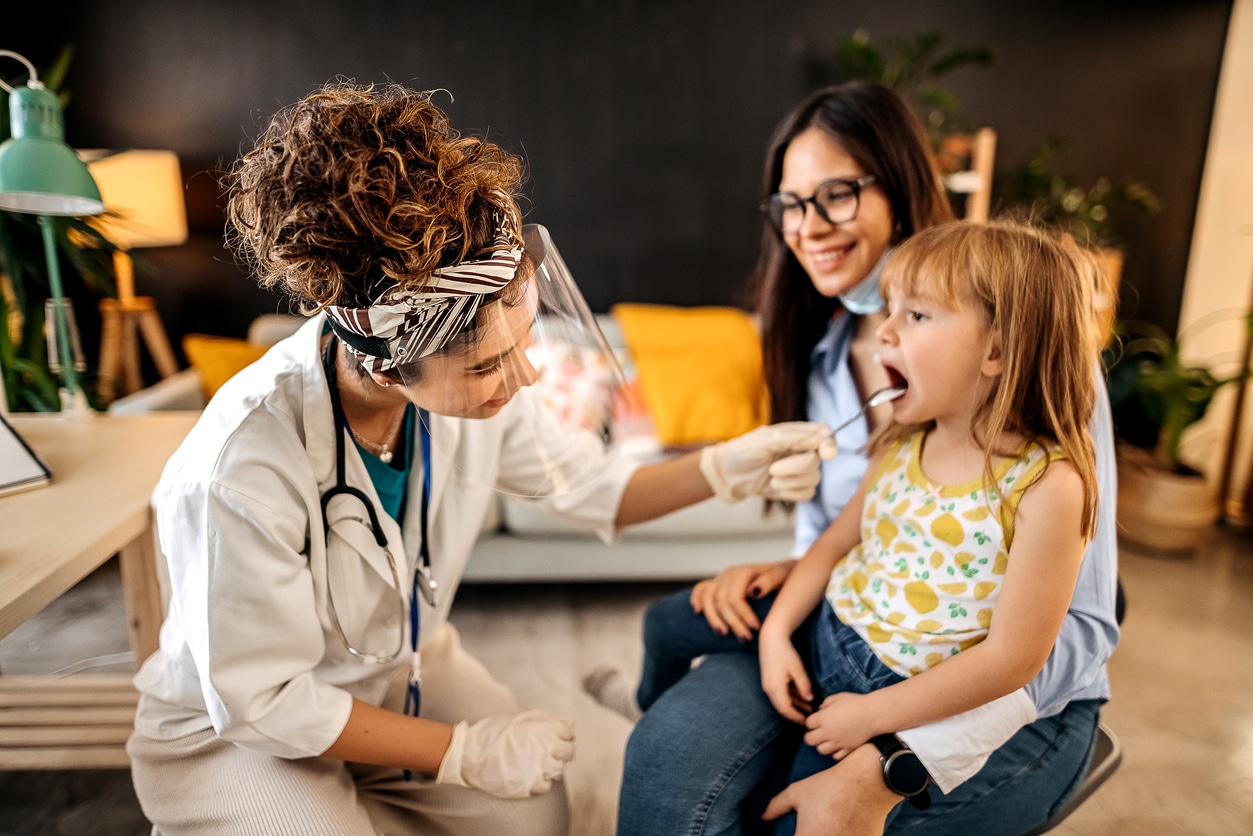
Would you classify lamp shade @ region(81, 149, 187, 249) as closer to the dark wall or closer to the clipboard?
the dark wall

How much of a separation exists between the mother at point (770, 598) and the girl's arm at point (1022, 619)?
0.03m

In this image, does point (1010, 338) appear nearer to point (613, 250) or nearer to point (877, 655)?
point (877, 655)

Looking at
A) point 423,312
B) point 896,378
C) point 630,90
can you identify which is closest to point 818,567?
point 896,378

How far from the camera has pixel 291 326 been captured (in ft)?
8.39

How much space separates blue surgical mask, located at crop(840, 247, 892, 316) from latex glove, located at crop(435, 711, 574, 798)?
76 centimetres

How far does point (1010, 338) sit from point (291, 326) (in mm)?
2313

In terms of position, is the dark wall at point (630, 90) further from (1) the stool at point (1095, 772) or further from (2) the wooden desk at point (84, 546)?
(1) the stool at point (1095, 772)

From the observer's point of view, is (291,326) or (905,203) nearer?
(905,203)

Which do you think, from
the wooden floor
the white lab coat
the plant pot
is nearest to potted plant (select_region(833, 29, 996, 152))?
the plant pot

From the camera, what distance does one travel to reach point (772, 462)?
3.73 ft

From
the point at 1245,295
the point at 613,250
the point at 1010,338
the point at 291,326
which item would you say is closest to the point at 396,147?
the point at 1010,338

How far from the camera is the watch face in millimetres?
816

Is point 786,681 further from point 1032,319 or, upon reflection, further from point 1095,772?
point 1032,319

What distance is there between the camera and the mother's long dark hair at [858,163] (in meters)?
1.15
